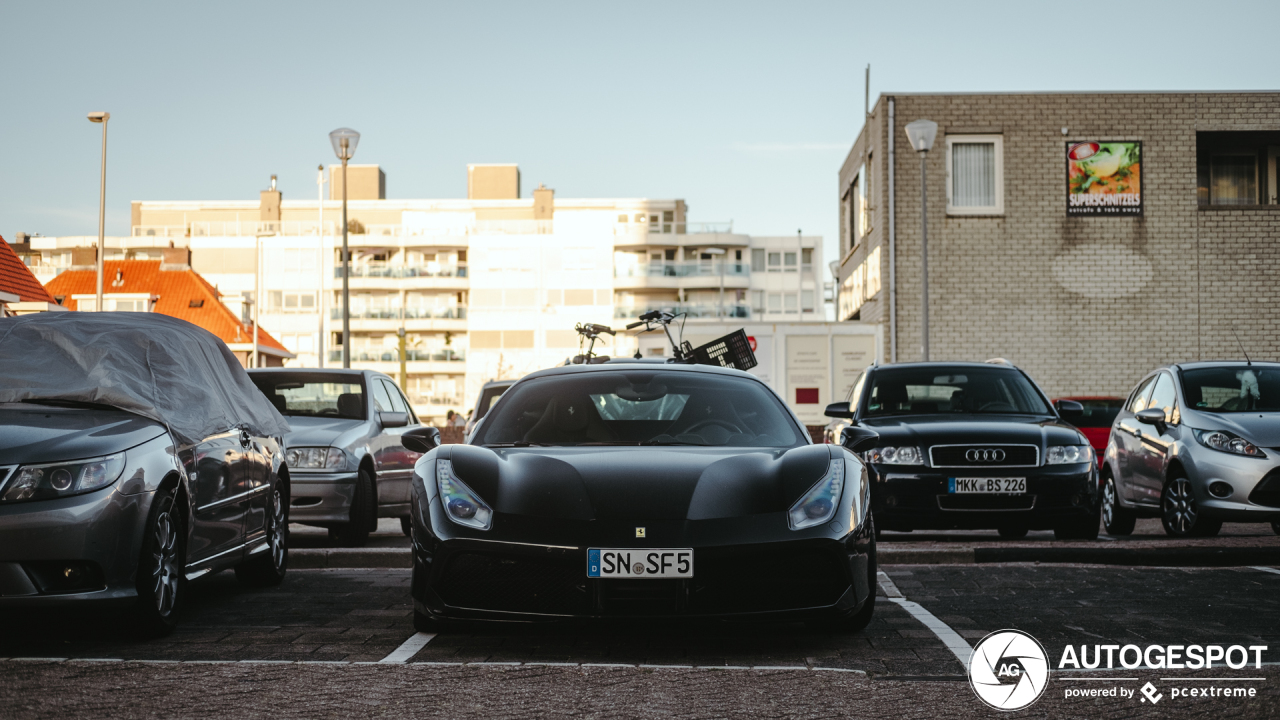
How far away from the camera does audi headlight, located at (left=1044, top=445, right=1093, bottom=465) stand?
Answer: 10930mm

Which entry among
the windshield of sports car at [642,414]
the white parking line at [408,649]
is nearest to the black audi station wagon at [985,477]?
the windshield of sports car at [642,414]

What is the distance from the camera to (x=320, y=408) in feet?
41.3

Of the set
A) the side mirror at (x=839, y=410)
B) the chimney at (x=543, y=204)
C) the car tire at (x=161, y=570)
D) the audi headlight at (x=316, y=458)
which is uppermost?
the chimney at (x=543, y=204)

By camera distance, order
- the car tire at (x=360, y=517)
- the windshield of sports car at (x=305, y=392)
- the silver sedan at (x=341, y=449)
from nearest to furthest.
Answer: the silver sedan at (x=341, y=449) < the car tire at (x=360, y=517) < the windshield of sports car at (x=305, y=392)

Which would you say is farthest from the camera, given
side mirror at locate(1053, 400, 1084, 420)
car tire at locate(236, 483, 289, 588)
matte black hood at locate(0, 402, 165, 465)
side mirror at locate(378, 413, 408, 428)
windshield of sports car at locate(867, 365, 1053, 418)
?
windshield of sports car at locate(867, 365, 1053, 418)

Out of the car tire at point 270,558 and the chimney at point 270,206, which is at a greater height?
the chimney at point 270,206

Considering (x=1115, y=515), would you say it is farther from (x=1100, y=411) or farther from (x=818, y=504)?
(x=1100, y=411)

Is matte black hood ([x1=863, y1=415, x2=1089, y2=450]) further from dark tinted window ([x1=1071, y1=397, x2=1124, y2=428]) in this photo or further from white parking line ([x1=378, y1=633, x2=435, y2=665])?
dark tinted window ([x1=1071, y1=397, x2=1124, y2=428])

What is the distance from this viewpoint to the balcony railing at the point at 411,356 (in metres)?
92.7

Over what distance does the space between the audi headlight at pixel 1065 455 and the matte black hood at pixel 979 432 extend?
0.13ft

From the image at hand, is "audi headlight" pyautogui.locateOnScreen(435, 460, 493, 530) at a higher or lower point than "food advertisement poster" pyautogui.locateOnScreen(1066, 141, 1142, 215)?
lower

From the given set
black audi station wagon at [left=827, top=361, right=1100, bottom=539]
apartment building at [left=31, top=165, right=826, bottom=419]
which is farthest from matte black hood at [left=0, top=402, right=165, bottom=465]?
apartment building at [left=31, top=165, right=826, bottom=419]

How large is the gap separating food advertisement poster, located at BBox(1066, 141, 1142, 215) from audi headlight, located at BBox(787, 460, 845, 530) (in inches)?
1057

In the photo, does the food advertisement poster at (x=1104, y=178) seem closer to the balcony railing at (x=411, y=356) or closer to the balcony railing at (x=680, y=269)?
the balcony railing at (x=680, y=269)
